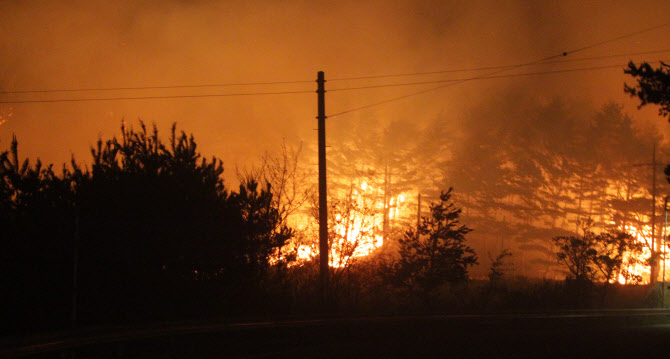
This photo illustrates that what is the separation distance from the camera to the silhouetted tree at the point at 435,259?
20.9 meters

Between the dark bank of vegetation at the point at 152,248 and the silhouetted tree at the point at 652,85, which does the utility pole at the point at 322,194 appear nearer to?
the dark bank of vegetation at the point at 152,248

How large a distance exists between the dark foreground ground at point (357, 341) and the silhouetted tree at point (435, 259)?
16.9 ft

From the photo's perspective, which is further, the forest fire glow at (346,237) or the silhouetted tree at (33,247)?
the forest fire glow at (346,237)

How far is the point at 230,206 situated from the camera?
15367 millimetres

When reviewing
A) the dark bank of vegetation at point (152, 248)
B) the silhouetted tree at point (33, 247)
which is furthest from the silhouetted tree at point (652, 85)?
the silhouetted tree at point (33, 247)

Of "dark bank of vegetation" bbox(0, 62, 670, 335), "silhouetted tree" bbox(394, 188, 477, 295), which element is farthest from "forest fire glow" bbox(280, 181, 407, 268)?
"silhouetted tree" bbox(394, 188, 477, 295)

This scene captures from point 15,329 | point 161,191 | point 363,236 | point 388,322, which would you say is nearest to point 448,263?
point 363,236

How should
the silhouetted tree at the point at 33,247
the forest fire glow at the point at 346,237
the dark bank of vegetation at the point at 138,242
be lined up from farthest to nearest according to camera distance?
the forest fire glow at the point at 346,237 → the dark bank of vegetation at the point at 138,242 → the silhouetted tree at the point at 33,247

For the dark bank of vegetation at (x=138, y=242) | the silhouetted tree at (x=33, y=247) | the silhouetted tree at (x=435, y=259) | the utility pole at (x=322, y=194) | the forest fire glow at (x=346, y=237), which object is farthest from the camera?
the silhouetted tree at (x=435, y=259)

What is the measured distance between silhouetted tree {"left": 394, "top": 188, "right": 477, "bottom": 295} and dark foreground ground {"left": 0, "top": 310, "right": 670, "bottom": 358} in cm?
516

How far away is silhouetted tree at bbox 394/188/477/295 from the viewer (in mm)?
20922

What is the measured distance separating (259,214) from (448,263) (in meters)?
8.15

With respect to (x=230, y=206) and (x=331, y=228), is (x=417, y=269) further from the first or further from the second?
(x=230, y=206)

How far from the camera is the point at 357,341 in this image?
12.3 meters
